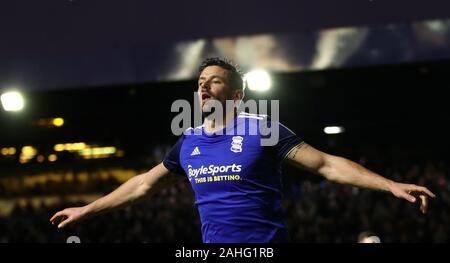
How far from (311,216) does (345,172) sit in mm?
10180

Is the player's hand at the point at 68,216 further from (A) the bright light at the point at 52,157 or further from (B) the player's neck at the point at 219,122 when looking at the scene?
(A) the bright light at the point at 52,157

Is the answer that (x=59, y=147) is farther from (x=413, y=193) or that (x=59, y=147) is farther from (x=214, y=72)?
(x=413, y=193)

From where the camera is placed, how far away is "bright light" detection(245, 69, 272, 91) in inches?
505

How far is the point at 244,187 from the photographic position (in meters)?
4.38

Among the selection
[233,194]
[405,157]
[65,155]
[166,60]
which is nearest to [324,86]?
[405,157]

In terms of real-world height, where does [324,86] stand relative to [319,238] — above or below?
above

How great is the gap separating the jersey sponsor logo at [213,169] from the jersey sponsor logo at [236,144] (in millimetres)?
96

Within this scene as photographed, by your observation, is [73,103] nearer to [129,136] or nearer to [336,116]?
[129,136]

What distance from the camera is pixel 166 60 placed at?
13.7 meters

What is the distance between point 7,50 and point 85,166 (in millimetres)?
7628

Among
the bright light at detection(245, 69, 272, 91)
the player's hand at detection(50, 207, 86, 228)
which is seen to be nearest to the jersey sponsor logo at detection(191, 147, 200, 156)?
the player's hand at detection(50, 207, 86, 228)

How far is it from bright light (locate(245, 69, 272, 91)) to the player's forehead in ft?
26.5

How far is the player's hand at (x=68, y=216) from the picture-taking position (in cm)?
491

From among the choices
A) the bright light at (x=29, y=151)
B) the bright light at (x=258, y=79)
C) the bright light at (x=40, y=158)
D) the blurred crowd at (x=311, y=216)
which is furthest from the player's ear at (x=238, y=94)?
the bright light at (x=29, y=151)
